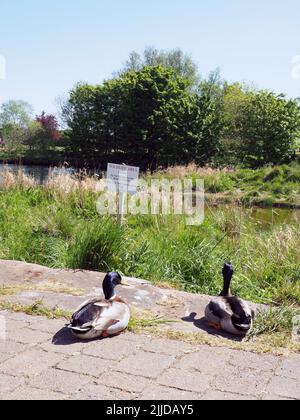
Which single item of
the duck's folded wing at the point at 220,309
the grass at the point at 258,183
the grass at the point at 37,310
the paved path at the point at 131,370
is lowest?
the paved path at the point at 131,370

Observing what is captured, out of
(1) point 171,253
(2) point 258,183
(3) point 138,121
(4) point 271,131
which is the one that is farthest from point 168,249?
(3) point 138,121

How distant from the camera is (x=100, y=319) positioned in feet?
10.8

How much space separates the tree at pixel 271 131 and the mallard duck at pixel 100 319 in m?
26.5

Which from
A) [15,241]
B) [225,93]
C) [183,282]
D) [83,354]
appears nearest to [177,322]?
[83,354]

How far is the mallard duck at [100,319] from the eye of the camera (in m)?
3.24

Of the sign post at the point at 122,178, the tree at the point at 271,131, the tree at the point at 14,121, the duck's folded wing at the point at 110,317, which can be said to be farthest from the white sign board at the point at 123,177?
the tree at the point at 14,121

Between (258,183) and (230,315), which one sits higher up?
(258,183)

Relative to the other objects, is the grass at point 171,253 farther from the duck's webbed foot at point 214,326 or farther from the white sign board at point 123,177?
the white sign board at point 123,177

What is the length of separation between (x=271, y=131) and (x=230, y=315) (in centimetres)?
2783

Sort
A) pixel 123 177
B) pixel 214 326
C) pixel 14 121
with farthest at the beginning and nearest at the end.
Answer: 1. pixel 14 121
2. pixel 123 177
3. pixel 214 326

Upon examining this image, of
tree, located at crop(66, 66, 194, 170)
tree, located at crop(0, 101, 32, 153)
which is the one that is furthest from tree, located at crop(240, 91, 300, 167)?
tree, located at crop(0, 101, 32, 153)

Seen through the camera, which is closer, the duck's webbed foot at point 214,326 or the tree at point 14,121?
the duck's webbed foot at point 214,326

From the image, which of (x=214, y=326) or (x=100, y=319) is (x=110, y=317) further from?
(x=214, y=326)

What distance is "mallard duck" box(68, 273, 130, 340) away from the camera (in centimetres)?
324
